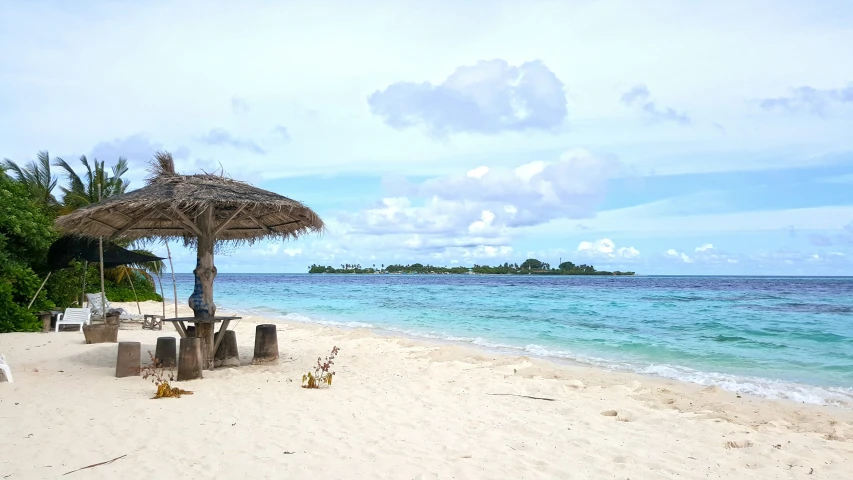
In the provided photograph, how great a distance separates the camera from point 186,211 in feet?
24.0

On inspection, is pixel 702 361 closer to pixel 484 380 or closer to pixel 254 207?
pixel 484 380

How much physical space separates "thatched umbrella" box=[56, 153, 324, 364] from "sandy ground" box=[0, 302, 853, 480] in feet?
4.39

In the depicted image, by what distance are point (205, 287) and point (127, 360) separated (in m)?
1.23

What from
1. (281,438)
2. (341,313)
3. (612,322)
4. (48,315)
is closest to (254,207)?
(281,438)

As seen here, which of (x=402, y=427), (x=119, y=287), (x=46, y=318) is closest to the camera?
(x=402, y=427)

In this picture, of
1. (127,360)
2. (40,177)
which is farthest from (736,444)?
(40,177)

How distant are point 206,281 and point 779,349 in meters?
11.2

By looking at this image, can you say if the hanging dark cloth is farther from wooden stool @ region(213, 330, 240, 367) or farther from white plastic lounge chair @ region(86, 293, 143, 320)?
wooden stool @ region(213, 330, 240, 367)

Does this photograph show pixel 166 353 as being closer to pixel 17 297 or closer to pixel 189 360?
pixel 189 360

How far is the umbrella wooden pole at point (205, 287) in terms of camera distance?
23.8 ft

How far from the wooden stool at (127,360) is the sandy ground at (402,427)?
21 centimetres

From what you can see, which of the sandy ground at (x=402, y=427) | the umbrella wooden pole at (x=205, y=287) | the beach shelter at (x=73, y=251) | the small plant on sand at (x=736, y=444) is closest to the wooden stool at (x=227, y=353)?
the sandy ground at (x=402, y=427)

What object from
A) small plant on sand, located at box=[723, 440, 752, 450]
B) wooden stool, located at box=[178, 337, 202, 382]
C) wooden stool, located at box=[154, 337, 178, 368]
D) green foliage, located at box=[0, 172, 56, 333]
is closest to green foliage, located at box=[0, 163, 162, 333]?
green foliage, located at box=[0, 172, 56, 333]

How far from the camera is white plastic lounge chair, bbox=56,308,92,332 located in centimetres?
1165
